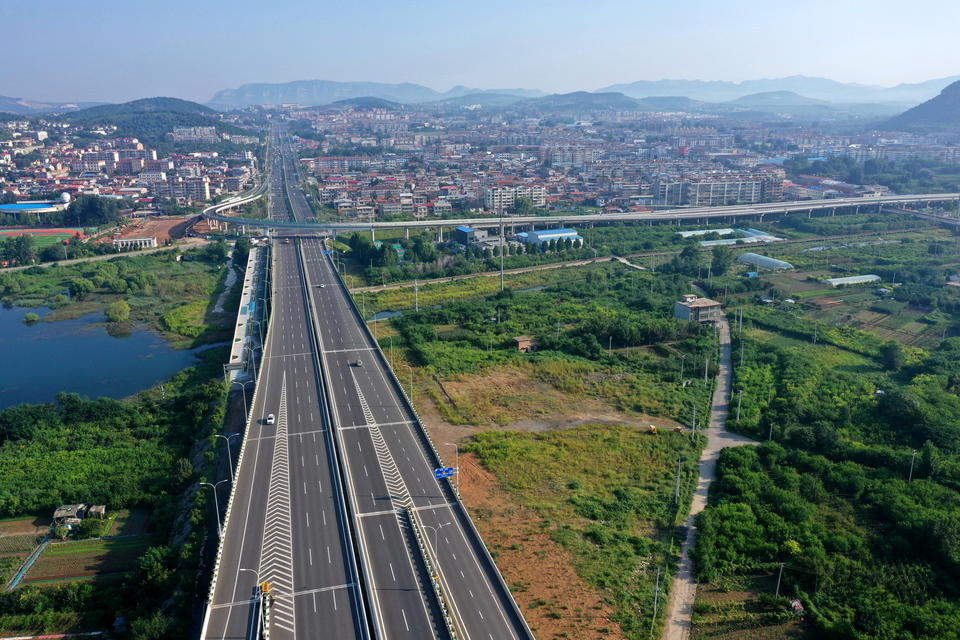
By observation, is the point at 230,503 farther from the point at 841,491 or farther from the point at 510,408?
the point at 841,491

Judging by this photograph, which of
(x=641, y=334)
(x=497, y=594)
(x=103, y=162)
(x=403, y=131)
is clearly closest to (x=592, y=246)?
(x=641, y=334)

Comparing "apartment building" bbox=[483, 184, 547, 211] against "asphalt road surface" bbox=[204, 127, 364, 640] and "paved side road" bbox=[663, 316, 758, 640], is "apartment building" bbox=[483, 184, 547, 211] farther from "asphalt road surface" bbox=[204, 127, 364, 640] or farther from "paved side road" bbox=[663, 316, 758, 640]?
"asphalt road surface" bbox=[204, 127, 364, 640]

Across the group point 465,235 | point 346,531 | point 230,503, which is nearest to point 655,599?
point 346,531

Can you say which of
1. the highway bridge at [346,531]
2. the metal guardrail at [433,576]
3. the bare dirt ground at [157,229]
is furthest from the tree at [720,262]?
the bare dirt ground at [157,229]

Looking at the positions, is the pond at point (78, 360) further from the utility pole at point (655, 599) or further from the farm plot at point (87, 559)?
the utility pole at point (655, 599)

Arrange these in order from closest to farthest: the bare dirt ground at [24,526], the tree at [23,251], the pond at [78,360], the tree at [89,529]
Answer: the tree at [89,529] < the bare dirt ground at [24,526] < the pond at [78,360] < the tree at [23,251]

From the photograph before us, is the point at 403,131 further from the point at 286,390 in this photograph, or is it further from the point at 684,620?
the point at 684,620
